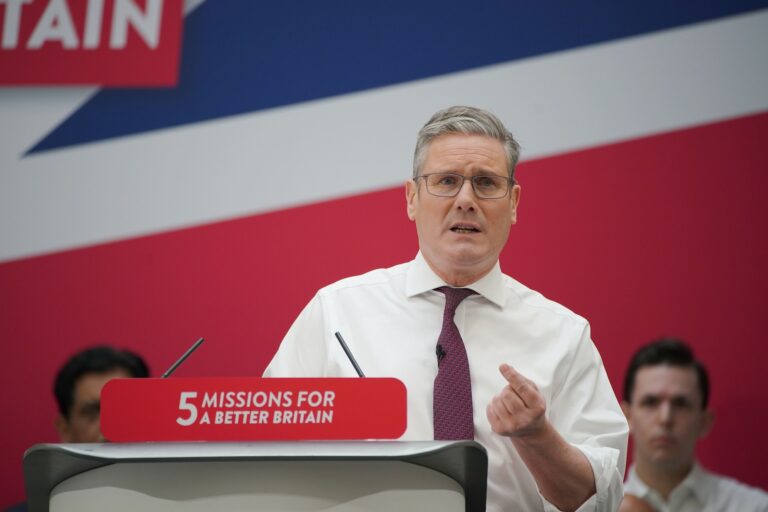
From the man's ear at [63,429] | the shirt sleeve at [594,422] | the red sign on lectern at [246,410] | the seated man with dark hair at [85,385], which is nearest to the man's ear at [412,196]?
the shirt sleeve at [594,422]

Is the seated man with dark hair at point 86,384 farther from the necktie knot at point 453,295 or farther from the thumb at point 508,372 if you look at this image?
the thumb at point 508,372

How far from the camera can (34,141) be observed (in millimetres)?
3096

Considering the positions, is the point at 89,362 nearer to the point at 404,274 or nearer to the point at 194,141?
the point at 194,141

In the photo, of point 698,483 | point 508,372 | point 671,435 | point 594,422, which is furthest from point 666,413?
point 508,372

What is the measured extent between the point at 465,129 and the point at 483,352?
0.47 metres

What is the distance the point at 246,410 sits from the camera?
144 centimetres

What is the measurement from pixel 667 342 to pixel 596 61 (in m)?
0.93

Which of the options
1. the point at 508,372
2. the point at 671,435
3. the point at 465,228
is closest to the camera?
the point at 508,372

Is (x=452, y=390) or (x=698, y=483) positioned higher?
(x=452, y=390)

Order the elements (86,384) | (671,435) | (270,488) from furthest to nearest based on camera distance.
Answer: (671,435) → (86,384) → (270,488)

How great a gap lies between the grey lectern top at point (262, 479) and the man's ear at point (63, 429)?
1.72 metres

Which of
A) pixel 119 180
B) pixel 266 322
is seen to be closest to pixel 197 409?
pixel 266 322

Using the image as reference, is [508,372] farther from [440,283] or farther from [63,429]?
[63,429]

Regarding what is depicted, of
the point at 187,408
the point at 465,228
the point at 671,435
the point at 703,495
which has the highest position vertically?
the point at 465,228
